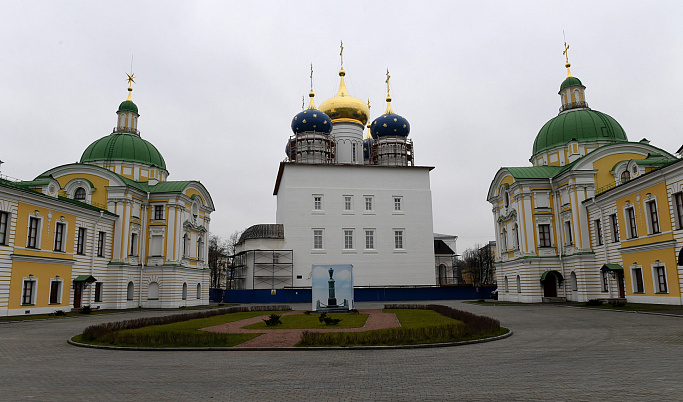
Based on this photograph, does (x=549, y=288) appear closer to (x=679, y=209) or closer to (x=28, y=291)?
(x=679, y=209)

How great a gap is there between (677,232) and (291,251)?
106 ft

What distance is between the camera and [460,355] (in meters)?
12.2

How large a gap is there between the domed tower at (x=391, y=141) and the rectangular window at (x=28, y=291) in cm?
3639

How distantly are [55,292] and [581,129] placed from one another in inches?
1578

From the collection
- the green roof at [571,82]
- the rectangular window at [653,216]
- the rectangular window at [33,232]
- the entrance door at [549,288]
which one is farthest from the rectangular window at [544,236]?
the rectangular window at [33,232]

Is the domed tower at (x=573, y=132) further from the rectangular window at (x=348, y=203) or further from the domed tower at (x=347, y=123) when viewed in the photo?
the domed tower at (x=347, y=123)

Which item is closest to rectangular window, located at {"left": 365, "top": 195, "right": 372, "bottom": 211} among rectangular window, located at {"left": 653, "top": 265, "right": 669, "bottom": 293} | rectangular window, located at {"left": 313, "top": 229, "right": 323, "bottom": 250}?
rectangular window, located at {"left": 313, "top": 229, "right": 323, "bottom": 250}

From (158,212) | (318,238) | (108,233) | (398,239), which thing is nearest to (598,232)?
(398,239)

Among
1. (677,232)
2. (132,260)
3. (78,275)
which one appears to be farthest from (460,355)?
(132,260)

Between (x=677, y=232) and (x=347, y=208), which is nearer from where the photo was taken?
(x=677, y=232)

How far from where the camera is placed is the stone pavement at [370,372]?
809 cm

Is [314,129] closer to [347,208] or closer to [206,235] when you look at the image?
[347,208]

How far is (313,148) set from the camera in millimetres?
54094

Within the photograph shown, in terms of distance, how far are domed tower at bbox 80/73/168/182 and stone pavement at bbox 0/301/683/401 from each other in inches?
1144
